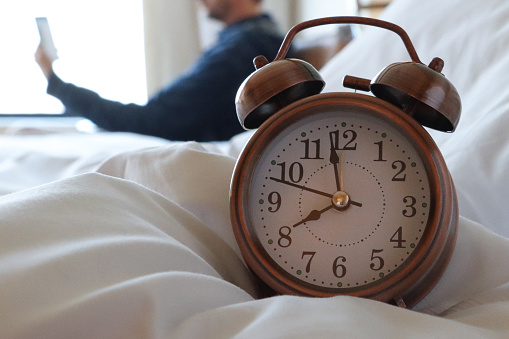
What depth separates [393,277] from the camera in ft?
2.01

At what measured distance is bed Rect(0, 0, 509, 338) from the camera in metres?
0.44

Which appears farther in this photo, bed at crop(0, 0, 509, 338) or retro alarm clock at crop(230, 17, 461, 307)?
retro alarm clock at crop(230, 17, 461, 307)

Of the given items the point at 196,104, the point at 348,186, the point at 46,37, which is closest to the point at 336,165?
the point at 348,186

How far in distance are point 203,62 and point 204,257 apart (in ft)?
6.64

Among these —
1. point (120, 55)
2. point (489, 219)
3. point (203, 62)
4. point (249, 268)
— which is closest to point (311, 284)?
point (249, 268)

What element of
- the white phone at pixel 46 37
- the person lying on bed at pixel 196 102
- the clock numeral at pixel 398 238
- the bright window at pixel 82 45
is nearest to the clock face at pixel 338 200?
the clock numeral at pixel 398 238

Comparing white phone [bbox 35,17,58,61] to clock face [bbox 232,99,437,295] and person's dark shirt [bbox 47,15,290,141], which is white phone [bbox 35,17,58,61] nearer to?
person's dark shirt [bbox 47,15,290,141]

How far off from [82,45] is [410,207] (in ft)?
11.7

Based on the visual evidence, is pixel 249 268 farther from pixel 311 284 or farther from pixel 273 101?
pixel 273 101

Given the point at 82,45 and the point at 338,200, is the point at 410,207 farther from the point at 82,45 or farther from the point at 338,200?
the point at 82,45

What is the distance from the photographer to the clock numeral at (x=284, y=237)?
0.66 meters

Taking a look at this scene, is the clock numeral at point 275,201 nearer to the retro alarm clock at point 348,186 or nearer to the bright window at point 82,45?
the retro alarm clock at point 348,186

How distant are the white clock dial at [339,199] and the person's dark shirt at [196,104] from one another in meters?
1.86

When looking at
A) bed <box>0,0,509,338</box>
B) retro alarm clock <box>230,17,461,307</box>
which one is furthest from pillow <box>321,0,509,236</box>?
retro alarm clock <box>230,17,461,307</box>
